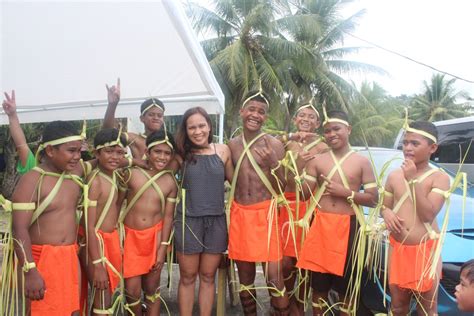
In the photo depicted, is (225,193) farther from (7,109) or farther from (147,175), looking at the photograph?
(7,109)

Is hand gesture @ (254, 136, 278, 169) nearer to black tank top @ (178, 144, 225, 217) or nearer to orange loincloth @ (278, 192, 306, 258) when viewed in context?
black tank top @ (178, 144, 225, 217)

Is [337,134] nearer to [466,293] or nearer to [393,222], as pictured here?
[393,222]

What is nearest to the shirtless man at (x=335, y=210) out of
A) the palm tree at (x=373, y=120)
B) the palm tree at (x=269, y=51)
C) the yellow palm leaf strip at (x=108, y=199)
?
the yellow palm leaf strip at (x=108, y=199)

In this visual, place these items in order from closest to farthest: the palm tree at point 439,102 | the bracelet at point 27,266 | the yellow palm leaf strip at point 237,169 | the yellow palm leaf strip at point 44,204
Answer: the bracelet at point 27,266 < the yellow palm leaf strip at point 44,204 < the yellow palm leaf strip at point 237,169 < the palm tree at point 439,102

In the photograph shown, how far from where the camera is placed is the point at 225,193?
4.09 meters

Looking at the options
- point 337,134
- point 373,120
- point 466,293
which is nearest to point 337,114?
point 337,134

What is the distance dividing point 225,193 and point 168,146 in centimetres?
70

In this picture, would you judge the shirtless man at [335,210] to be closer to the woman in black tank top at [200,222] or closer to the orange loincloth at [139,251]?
the woman in black tank top at [200,222]

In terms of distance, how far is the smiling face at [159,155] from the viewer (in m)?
3.76

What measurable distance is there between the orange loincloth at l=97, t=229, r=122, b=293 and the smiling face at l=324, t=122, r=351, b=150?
190cm

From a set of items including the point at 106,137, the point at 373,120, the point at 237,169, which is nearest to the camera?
the point at 106,137

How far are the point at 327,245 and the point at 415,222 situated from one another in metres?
0.73

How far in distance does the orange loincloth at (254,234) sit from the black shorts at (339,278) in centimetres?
35

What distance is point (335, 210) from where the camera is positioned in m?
3.60
